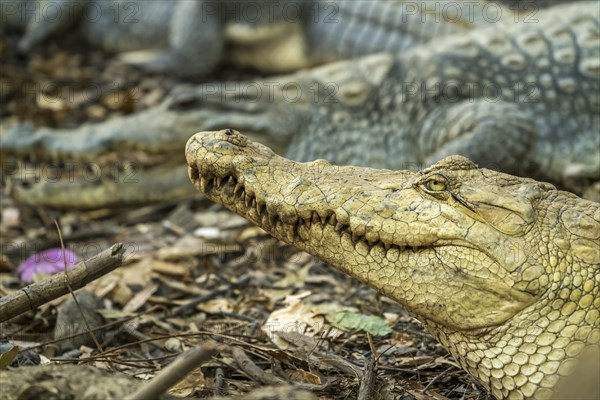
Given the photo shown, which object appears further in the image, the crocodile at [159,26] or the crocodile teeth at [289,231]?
the crocodile at [159,26]

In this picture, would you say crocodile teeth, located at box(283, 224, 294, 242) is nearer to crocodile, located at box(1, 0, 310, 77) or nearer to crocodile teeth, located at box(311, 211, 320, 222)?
crocodile teeth, located at box(311, 211, 320, 222)

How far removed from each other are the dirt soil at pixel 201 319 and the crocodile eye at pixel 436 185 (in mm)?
663

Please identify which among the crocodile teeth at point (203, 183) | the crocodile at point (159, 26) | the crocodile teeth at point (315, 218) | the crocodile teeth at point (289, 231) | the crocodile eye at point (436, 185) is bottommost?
the crocodile at point (159, 26)

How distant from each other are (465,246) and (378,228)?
0.25 m

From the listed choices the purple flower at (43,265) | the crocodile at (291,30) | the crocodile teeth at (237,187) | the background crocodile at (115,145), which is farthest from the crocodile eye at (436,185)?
the crocodile at (291,30)

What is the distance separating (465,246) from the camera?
232 cm

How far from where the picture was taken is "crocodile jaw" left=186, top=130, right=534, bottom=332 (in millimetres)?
2301

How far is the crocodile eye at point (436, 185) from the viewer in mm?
2408

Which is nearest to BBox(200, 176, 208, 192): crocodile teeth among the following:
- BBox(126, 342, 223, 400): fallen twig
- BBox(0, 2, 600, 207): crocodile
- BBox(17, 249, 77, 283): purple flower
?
BBox(126, 342, 223, 400): fallen twig

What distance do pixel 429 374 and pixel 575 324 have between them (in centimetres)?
70

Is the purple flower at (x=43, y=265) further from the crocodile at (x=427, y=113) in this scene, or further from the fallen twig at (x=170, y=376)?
the fallen twig at (x=170, y=376)

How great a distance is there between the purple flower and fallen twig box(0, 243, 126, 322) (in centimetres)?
149

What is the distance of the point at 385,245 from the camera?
94.6 inches

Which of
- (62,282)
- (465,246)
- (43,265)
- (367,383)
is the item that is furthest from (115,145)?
(465,246)
